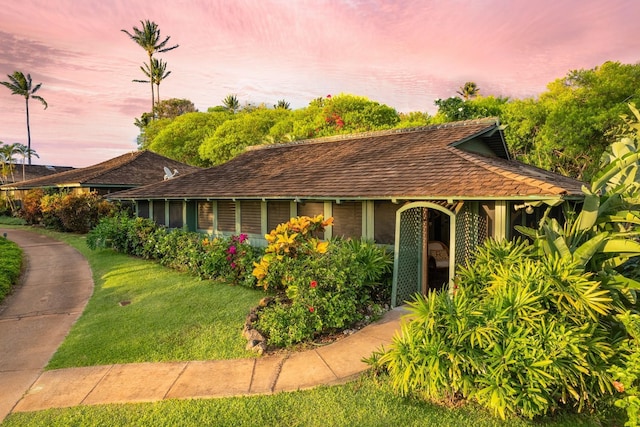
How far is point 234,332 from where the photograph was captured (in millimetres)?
7172

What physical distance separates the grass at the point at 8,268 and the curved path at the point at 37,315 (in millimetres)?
230

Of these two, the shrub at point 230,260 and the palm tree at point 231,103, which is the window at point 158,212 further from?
the palm tree at point 231,103

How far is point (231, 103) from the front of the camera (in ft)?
194

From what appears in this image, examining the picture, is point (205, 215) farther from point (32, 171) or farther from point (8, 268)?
point (32, 171)

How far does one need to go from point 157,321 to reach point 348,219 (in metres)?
5.69

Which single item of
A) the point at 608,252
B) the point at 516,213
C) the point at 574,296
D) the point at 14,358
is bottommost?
the point at 14,358

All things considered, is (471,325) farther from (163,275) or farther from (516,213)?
(163,275)

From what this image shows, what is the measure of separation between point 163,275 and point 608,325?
38.1 feet

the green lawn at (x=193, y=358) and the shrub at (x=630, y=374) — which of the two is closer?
the shrub at (x=630, y=374)

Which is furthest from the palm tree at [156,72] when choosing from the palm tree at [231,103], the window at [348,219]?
the window at [348,219]

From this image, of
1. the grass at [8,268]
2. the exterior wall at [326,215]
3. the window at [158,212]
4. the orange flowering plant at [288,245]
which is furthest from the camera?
the window at [158,212]

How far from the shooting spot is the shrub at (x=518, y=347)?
14.3 ft

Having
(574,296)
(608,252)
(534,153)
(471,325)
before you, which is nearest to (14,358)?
(471,325)

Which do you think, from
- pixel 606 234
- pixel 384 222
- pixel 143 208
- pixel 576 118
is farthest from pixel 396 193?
pixel 576 118
